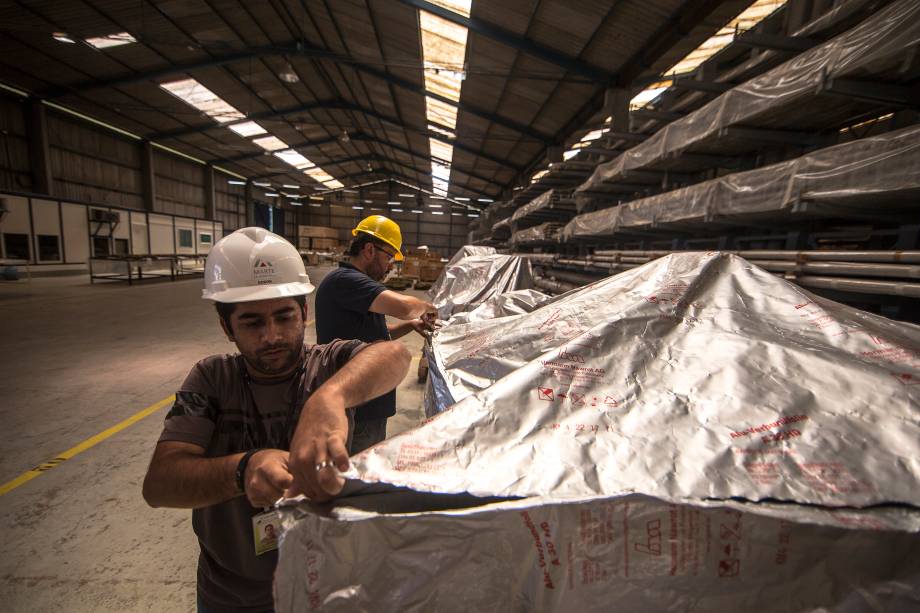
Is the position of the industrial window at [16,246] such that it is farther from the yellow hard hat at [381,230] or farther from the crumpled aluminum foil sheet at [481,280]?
the yellow hard hat at [381,230]

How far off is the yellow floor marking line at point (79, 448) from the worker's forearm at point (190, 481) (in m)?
2.40

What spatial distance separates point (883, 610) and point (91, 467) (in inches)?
148

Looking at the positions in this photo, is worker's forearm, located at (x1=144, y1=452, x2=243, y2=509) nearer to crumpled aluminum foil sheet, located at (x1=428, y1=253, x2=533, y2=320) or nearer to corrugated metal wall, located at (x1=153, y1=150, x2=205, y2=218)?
crumpled aluminum foil sheet, located at (x1=428, y1=253, x2=533, y2=320)

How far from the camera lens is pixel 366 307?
2.14m

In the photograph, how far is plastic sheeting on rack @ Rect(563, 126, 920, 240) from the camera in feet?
5.35

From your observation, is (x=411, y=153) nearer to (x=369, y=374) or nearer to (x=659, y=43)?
(x=659, y=43)

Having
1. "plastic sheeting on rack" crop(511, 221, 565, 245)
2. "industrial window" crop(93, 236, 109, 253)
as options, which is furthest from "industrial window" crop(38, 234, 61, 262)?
"plastic sheeting on rack" crop(511, 221, 565, 245)

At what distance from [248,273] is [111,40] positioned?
514 inches

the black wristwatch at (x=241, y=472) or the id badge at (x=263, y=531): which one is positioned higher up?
the black wristwatch at (x=241, y=472)

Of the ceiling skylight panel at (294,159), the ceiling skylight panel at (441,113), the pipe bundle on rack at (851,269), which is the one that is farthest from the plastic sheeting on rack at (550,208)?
the ceiling skylight panel at (294,159)

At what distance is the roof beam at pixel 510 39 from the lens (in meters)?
6.46

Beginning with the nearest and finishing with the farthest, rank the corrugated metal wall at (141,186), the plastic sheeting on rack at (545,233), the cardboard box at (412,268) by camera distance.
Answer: the plastic sheeting on rack at (545,233) → the corrugated metal wall at (141,186) → the cardboard box at (412,268)

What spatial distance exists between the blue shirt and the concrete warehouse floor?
114 cm

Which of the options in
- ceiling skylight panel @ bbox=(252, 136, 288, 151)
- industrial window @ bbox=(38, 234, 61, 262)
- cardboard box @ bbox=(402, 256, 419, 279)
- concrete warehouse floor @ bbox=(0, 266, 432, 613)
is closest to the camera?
concrete warehouse floor @ bbox=(0, 266, 432, 613)
